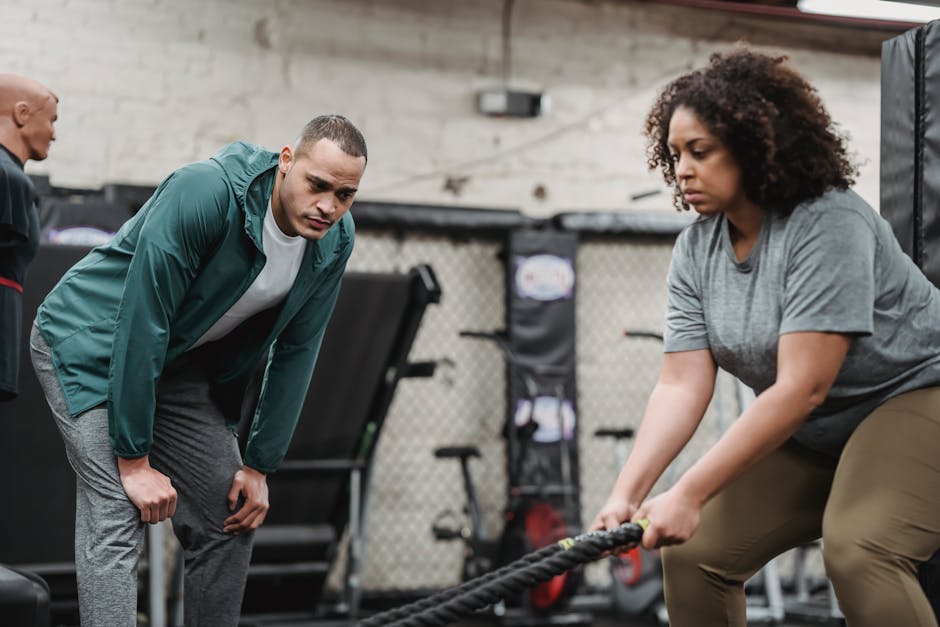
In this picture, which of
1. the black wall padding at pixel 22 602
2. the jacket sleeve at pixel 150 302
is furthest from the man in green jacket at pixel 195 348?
the black wall padding at pixel 22 602

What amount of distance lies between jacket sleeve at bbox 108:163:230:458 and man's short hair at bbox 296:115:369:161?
23 centimetres

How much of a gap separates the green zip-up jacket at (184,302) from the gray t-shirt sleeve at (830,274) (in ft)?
3.51

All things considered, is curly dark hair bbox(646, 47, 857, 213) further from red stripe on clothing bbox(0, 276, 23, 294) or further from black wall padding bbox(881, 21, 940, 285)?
red stripe on clothing bbox(0, 276, 23, 294)

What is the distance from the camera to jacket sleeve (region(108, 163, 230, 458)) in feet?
7.40

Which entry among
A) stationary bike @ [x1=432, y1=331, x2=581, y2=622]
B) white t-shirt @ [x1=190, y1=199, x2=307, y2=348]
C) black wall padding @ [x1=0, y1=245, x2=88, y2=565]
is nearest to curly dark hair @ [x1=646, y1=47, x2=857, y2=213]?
white t-shirt @ [x1=190, y1=199, x2=307, y2=348]

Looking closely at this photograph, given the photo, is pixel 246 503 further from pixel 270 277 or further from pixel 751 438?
pixel 751 438

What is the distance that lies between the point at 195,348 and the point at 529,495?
3009mm

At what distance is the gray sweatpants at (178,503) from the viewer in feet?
7.60

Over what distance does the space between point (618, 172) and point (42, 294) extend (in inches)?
127

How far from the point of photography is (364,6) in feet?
19.0

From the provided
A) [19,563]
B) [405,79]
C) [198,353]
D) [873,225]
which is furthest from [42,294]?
[873,225]

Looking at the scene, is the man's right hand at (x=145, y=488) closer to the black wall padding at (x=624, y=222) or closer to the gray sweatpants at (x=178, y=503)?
the gray sweatpants at (x=178, y=503)

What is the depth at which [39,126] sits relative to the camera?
354cm

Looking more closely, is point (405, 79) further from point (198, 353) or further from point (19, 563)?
point (198, 353)
